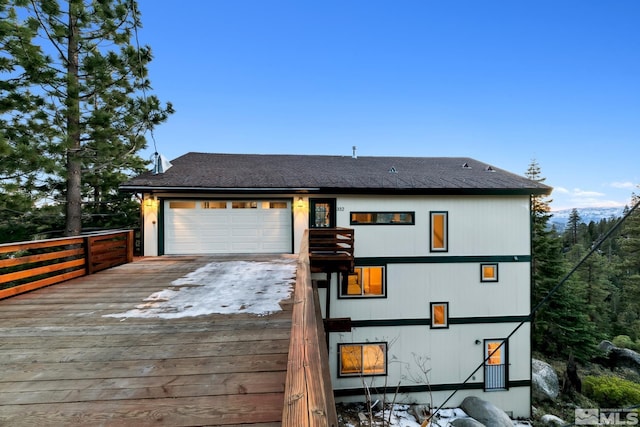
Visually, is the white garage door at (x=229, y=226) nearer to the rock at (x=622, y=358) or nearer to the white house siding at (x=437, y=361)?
the white house siding at (x=437, y=361)

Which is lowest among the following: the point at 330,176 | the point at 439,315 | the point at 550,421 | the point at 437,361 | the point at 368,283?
the point at 550,421

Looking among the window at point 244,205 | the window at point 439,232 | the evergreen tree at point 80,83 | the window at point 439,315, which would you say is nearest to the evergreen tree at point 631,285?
the window at point 439,315

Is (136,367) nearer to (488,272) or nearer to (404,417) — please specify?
(404,417)

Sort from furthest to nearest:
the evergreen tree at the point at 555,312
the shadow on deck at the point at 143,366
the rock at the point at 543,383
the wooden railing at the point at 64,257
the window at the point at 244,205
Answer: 1. the evergreen tree at the point at 555,312
2. the rock at the point at 543,383
3. the window at the point at 244,205
4. the wooden railing at the point at 64,257
5. the shadow on deck at the point at 143,366

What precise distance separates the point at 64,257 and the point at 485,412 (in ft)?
37.3

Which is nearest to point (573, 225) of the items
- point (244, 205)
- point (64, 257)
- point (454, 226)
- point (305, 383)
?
point (454, 226)

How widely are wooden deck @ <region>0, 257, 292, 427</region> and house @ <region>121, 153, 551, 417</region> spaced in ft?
16.3

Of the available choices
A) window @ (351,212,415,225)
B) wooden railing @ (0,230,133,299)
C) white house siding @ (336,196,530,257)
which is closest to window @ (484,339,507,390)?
white house siding @ (336,196,530,257)

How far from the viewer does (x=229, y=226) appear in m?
8.28

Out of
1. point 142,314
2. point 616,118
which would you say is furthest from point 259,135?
point 616,118

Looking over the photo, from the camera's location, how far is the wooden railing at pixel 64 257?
3.81 m

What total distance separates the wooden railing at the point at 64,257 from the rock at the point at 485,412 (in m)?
10.4

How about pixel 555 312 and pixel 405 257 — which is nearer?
pixel 405 257

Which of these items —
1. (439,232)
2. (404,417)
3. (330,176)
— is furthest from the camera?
(330,176)
